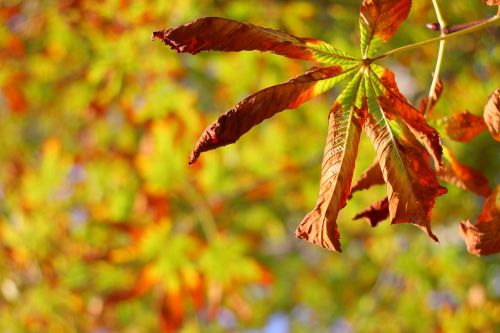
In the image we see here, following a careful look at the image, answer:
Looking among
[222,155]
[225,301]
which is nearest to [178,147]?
[222,155]

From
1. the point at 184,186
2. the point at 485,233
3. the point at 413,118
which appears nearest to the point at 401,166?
the point at 413,118

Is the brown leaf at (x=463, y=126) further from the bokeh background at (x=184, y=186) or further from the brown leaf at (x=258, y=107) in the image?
the bokeh background at (x=184, y=186)

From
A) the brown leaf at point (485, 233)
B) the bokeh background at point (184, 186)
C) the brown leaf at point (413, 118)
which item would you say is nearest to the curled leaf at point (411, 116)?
the brown leaf at point (413, 118)

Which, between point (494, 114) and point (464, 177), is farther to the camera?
point (464, 177)

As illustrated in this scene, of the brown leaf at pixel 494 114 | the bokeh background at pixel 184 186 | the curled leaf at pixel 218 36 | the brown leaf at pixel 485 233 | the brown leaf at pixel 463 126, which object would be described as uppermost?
the bokeh background at pixel 184 186

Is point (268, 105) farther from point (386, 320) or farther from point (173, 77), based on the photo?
point (386, 320)

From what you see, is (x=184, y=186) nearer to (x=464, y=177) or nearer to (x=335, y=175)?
(x=464, y=177)
